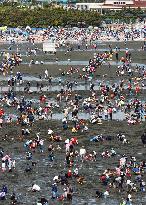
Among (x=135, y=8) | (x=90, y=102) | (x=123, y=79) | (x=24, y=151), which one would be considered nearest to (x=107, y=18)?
(x=135, y=8)

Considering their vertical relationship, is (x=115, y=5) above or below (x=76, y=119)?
below

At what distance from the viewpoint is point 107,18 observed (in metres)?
151

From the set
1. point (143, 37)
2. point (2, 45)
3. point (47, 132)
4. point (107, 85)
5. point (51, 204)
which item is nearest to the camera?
point (51, 204)

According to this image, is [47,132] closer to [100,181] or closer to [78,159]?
[78,159]

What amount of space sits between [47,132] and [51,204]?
49.4 ft

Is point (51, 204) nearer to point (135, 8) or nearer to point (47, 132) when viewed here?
point (47, 132)

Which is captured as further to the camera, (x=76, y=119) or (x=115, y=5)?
(x=115, y=5)

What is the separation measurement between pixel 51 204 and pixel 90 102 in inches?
945

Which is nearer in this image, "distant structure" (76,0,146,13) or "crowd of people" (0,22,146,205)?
"crowd of people" (0,22,146,205)

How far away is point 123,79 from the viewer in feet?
251

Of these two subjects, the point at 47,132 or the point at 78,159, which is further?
the point at 47,132

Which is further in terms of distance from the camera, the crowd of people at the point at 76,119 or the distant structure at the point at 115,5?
the distant structure at the point at 115,5

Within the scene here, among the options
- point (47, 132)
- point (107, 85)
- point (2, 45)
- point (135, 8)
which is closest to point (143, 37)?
point (2, 45)

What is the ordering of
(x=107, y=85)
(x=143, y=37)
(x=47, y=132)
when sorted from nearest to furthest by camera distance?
(x=47, y=132) < (x=107, y=85) < (x=143, y=37)
